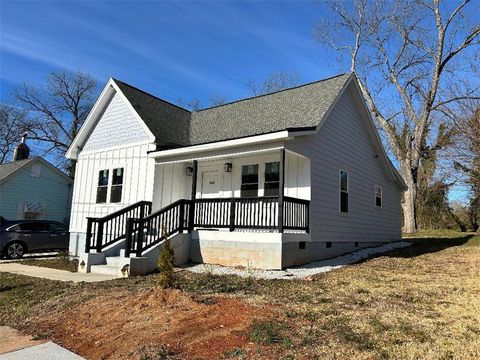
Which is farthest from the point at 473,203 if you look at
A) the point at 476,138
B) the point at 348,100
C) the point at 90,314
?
the point at 90,314

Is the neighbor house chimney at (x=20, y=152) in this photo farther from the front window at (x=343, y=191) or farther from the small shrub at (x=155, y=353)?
the small shrub at (x=155, y=353)

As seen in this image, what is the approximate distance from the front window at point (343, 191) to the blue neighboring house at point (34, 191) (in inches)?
906

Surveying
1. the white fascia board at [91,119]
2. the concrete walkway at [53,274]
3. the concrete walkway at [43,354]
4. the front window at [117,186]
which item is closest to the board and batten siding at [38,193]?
the white fascia board at [91,119]

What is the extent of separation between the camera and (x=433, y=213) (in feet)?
103

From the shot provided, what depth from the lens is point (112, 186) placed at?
49.4ft

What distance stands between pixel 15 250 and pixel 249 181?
10670 millimetres

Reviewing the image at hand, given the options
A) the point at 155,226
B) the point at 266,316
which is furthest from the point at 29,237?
the point at 266,316

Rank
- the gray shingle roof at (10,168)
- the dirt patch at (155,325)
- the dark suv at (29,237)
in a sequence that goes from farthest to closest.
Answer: the gray shingle roof at (10,168) < the dark suv at (29,237) < the dirt patch at (155,325)

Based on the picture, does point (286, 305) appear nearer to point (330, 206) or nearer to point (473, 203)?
point (330, 206)

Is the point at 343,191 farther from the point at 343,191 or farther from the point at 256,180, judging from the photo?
the point at 256,180

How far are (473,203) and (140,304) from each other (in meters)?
27.0

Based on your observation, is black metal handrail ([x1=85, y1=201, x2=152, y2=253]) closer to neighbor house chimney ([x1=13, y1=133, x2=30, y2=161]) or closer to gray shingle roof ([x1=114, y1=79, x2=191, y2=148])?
gray shingle roof ([x1=114, y1=79, x2=191, y2=148])

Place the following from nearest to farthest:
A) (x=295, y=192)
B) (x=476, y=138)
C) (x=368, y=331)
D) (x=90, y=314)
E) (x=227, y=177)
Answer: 1. (x=368, y=331)
2. (x=90, y=314)
3. (x=295, y=192)
4. (x=227, y=177)
5. (x=476, y=138)

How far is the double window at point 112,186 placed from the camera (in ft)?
48.4
